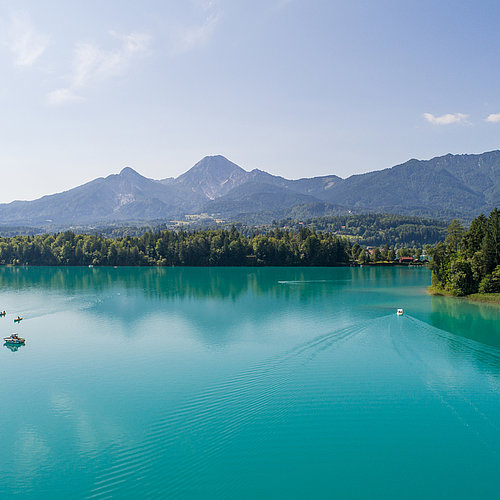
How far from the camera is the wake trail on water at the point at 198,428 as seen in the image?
52.2 feet

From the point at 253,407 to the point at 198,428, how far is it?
358 centimetres

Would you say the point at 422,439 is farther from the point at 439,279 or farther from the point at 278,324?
the point at 439,279

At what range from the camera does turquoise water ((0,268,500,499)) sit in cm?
1616

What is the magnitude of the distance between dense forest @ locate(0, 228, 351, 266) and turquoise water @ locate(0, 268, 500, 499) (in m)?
76.6

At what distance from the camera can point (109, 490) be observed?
15281 millimetres

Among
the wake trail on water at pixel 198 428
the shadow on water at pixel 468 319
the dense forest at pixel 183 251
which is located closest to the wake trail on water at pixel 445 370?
the shadow on water at pixel 468 319

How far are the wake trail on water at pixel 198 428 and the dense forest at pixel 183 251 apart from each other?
3740 inches

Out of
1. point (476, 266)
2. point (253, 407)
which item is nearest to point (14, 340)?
point (253, 407)

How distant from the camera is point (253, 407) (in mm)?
22000

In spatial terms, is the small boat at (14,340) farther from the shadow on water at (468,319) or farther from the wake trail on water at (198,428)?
the shadow on water at (468,319)

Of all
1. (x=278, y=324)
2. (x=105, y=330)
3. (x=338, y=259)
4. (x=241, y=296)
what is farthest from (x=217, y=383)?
(x=338, y=259)

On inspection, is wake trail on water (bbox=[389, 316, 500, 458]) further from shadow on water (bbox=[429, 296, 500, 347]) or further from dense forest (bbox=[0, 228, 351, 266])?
dense forest (bbox=[0, 228, 351, 266])

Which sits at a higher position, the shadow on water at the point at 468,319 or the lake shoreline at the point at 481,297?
the lake shoreline at the point at 481,297

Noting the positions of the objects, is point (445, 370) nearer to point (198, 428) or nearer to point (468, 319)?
point (198, 428)
